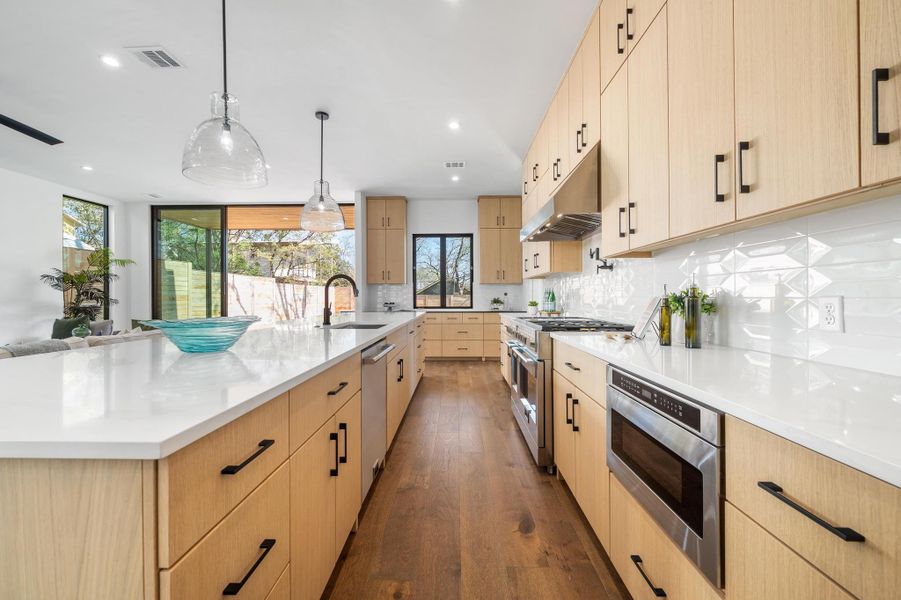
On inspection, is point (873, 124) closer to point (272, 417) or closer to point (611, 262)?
point (272, 417)

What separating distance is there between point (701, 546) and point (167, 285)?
26.7 ft

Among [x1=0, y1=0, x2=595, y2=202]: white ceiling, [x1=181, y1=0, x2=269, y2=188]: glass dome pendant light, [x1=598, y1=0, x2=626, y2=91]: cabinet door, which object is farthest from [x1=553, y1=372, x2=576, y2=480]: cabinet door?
[x1=0, y1=0, x2=595, y2=202]: white ceiling

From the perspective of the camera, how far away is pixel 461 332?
19.3 ft

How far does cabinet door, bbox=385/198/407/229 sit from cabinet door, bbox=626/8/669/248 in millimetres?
4716

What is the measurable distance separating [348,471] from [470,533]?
0.65 meters

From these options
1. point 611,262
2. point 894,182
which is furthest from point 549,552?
point 611,262

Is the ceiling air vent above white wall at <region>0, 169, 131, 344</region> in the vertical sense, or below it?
above

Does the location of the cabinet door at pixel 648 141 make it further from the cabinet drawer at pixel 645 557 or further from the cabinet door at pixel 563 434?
the cabinet drawer at pixel 645 557

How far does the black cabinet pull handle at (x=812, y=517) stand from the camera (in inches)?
21.2

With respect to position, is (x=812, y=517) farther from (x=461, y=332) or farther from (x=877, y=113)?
(x=461, y=332)

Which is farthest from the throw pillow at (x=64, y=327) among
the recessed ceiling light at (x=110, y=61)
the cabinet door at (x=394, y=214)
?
the cabinet door at (x=394, y=214)

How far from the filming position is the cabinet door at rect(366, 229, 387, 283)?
6141mm

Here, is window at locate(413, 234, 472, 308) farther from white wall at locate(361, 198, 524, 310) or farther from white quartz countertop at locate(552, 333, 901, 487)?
white quartz countertop at locate(552, 333, 901, 487)

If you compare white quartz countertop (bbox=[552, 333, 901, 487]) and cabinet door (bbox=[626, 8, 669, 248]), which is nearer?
white quartz countertop (bbox=[552, 333, 901, 487])
